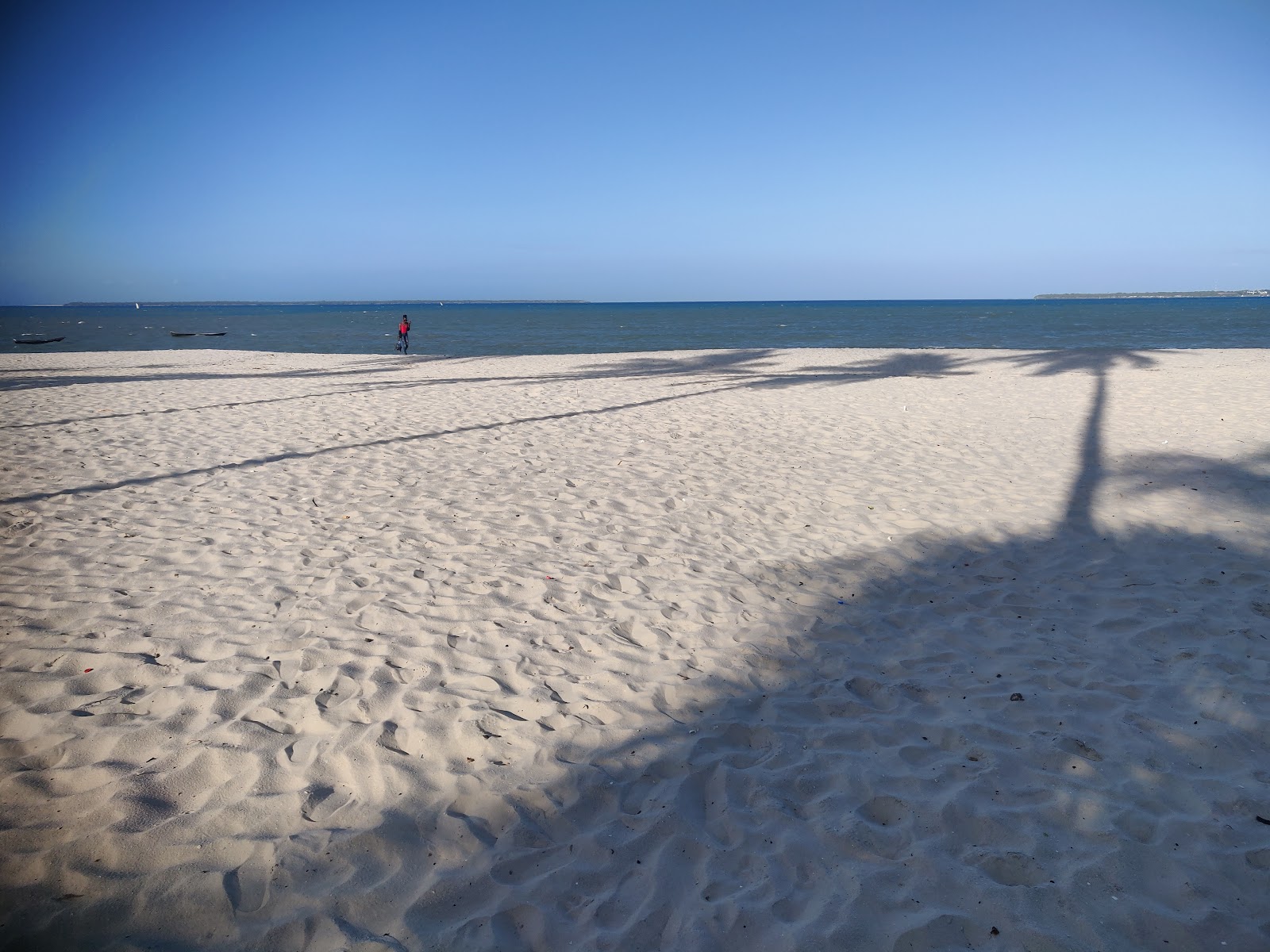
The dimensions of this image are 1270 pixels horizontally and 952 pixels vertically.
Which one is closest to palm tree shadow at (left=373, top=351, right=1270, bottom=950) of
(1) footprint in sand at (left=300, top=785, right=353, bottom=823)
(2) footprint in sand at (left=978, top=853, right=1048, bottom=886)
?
(2) footprint in sand at (left=978, top=853, right=1048, bottom=886)

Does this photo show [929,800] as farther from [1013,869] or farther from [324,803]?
[324,803]

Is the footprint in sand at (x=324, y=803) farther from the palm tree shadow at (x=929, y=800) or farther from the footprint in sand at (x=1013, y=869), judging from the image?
the footprint in sand at (x=1013, y=869)

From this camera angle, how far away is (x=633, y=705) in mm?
3561

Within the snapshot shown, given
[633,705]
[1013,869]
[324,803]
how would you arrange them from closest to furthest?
[1013,869], [324,803], [633,705]

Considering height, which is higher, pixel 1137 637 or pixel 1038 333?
pixel 1038 333

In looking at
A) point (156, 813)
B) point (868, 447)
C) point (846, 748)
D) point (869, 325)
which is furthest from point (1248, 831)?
point (869, 325)

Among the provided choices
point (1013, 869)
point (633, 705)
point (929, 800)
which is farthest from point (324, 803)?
point (1013, 869)

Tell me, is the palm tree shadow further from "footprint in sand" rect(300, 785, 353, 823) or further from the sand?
"footprint in sand" rect(300, 785, 353, 823)

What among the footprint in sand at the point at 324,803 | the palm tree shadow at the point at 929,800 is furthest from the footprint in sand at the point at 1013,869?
the footprint in sand at the point at 324,803

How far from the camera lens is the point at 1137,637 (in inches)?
165

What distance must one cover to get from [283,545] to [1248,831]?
5798 millimetres

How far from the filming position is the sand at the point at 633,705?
2400 millimetres

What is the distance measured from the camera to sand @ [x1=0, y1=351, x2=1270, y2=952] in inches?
94.5

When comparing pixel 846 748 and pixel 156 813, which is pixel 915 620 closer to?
pixel 846 748
